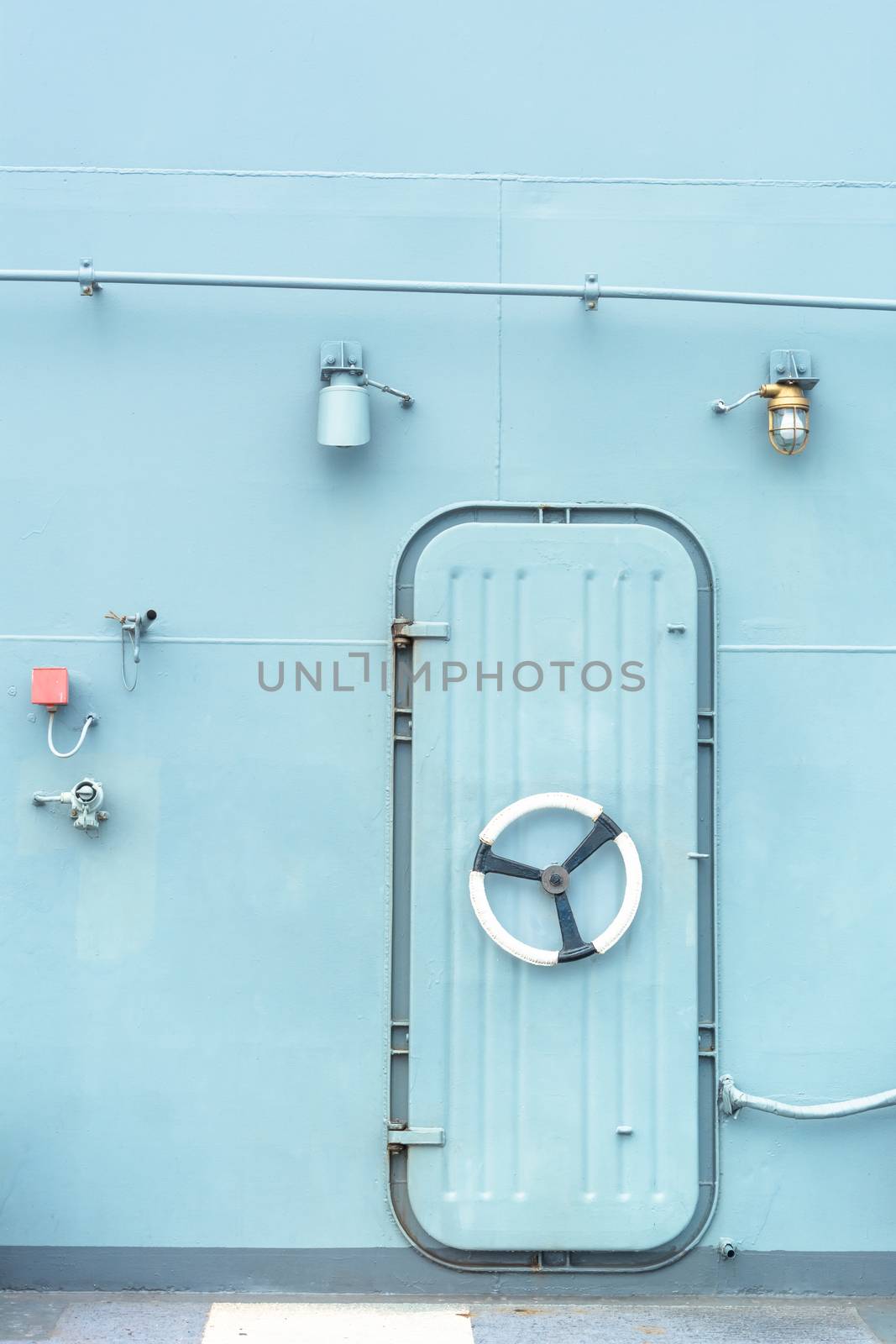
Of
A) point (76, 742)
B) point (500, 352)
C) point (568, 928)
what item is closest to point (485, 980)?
point (568, 928)

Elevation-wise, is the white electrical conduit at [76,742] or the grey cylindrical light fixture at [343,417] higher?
the grey cylindrical light fixture at [343,417]

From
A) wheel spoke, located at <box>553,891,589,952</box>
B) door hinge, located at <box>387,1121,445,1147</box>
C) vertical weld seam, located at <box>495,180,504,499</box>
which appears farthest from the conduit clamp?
door hinge, located at <box>387,1121,445,1147</box>

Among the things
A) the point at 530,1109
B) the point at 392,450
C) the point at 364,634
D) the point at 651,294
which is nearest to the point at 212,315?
the point at 392,450

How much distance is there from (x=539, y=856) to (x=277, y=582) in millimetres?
1102

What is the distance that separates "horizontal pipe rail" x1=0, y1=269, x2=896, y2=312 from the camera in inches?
129

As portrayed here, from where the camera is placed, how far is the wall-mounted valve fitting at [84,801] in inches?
128

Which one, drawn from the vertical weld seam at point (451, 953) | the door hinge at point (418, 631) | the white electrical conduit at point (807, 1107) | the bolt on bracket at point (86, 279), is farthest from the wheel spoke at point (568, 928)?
the bolt on bracket at point (86, 279)

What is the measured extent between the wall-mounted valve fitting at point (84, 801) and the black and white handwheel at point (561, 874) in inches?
Result: 42.8

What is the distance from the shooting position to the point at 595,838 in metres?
3.26

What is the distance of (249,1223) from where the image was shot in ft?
10.8

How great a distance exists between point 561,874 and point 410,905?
17.5 inches

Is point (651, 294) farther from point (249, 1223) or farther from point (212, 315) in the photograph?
point (249, 1223)

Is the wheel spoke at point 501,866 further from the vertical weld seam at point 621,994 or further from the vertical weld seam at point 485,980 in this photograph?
the vertical weld seam at point 621,994

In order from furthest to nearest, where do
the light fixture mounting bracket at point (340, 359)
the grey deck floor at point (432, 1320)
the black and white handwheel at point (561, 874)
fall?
the light fixture mounting bracket at point (340, 359) < the black and white handwheel at point (561, 874) < the grey deck floor at point (432, 1320)
